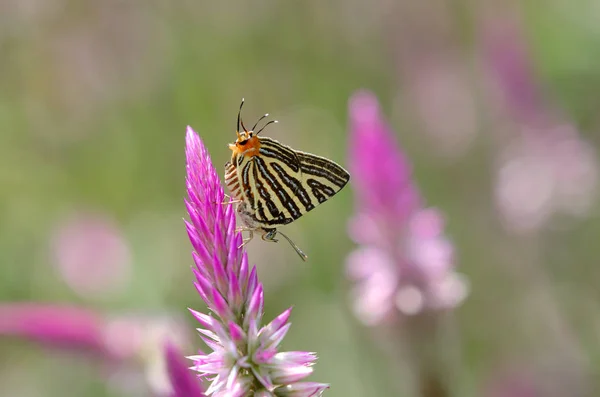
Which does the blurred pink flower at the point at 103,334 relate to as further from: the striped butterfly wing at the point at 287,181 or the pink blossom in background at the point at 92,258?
the pink blossom in background at the point at 92,258

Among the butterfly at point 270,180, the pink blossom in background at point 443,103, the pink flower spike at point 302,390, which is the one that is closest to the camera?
the pink flower spike at point 302,390

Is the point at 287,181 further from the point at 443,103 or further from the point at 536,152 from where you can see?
the point at 443,103

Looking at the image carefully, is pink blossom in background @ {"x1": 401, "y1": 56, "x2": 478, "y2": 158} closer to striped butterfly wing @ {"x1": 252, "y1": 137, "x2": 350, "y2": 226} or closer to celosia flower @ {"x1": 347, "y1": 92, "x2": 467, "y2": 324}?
celosia flower @ {"x1": 347, "y1": 92, "x2": 467, "y2": 324}

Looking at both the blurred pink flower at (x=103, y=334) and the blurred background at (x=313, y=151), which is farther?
the blurred background at (x=313, y=151)

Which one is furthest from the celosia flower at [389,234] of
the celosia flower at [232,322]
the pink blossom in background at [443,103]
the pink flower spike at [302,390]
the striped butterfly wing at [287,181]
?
the pink blossom in background at [443,103]

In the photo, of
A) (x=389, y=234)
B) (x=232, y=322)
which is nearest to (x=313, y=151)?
(x=389, y=234)

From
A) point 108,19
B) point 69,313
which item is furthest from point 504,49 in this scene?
point 108,19

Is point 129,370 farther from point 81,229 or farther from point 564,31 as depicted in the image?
point 564,31
